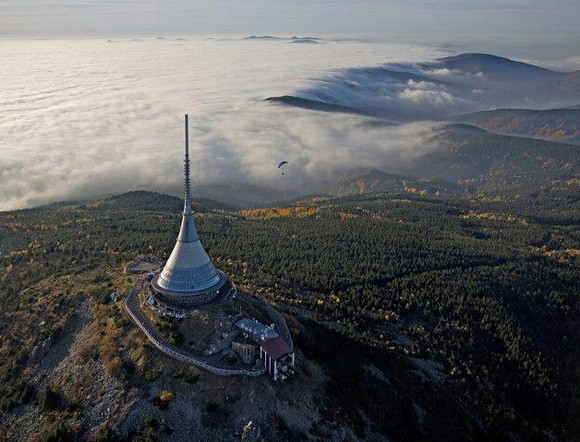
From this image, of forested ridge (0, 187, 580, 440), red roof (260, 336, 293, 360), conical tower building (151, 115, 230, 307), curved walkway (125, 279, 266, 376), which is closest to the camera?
red roof (260, 336, 293, 360)

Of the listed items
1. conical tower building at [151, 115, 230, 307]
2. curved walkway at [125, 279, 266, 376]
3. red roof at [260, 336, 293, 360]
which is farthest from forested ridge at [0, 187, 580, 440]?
conical tower building at [151, 115, 230, 307]

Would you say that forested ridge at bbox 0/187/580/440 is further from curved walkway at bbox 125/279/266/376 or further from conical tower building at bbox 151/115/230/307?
conical tower building at bbox 151/115/230/307

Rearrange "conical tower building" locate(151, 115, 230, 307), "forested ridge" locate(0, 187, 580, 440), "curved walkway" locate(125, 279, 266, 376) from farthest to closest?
"forested ridge" locate(0, 187, 580, 440) → "conical tower building" locate(151, 115, 230, 307) → "curved walkway" locate(125, 279, 266, 376)

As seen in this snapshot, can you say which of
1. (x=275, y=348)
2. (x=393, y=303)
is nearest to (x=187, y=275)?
(x=275, y=348)

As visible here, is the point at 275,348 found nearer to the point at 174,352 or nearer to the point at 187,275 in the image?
the point at 174,352

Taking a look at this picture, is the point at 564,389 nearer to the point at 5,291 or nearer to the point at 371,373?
the point at 371,373

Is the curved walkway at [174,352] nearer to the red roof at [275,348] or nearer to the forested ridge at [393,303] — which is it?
the red roof at [275,348]

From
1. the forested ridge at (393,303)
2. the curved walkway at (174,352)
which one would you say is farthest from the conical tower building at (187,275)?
the forested ridge at (393,303)
